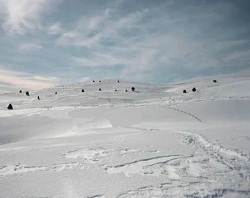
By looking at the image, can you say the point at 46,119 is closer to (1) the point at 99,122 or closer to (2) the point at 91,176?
(1) the point at 99,122

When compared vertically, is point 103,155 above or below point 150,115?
below

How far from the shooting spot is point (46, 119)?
11922mm

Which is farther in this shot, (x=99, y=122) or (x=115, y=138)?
(x=99, y=122)

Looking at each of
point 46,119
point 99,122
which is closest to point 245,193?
point 99,122

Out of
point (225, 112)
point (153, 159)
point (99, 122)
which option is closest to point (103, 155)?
point (153, 159)

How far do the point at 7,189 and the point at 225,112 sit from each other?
8.79 m

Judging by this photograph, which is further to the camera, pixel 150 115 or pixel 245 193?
pixel 150 115

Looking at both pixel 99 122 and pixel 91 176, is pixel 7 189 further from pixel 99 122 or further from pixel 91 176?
pixel 99 122

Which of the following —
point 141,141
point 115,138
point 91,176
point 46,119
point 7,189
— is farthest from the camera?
point 46,119

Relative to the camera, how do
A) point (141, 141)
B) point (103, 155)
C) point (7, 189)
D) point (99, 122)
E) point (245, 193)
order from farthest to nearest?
1. point (99, 122)
2. point (141, 141)
3. point (103, 155)
4. point (7, 189)
5. point (245, 193)

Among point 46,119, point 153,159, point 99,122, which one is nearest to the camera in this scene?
point 153,159

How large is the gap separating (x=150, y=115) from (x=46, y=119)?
4.32 meters

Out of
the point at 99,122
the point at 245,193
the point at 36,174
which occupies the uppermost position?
the point at 99,122

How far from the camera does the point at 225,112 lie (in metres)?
10.8
